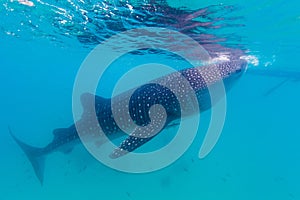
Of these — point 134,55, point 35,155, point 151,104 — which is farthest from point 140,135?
point 134,55

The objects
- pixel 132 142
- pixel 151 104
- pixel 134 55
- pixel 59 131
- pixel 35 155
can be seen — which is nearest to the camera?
pixel 132 142

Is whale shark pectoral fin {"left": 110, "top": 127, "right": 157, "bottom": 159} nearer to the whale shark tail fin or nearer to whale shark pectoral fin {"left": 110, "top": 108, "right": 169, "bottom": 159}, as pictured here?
whale shark pectoral fin {"left": 110, "top": 108, "right": 169, "bottom": 159}

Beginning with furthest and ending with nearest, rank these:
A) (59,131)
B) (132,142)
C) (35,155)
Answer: (35,155) → (59,131) → (132,142)

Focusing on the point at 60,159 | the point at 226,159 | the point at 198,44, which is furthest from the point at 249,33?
the point at 226,159

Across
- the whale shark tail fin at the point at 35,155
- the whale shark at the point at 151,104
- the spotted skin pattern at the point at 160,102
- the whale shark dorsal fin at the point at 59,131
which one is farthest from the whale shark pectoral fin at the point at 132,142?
the whale shark tail fin at the point at 35,155

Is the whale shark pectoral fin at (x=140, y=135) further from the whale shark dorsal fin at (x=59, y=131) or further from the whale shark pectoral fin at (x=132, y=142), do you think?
the whale shark dorsal fin at (x=59, y=131)

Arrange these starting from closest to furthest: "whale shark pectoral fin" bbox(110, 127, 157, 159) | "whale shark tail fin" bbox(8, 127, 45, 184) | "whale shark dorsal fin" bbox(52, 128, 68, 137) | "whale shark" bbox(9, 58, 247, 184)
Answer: "whale shark pectoral fin" bbox(110, 127, 157, 159), "whale shark" bbox(9, 58, 247, 184), "whale shark dorsal fin" bbox(52, 128, 68, 137), "whale shark tail fin" bbox(8, 127, 45, 184)

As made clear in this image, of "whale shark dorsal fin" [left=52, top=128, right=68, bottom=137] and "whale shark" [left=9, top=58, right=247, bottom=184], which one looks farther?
"whale shark dorsal fin" [left=52, top=128, right=68, bottom=137]

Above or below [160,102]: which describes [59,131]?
below

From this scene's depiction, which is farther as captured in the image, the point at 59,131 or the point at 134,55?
the point at 134,55

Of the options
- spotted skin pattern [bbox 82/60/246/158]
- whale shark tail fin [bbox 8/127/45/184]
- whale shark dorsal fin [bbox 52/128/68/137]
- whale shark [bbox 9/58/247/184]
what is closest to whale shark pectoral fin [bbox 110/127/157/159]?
whale shark [bbox 9/58/247/184]

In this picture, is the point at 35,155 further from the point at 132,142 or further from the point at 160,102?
the point at 160,102

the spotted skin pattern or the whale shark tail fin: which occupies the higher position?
the spotted skin pattern

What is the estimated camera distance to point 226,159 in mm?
34562
